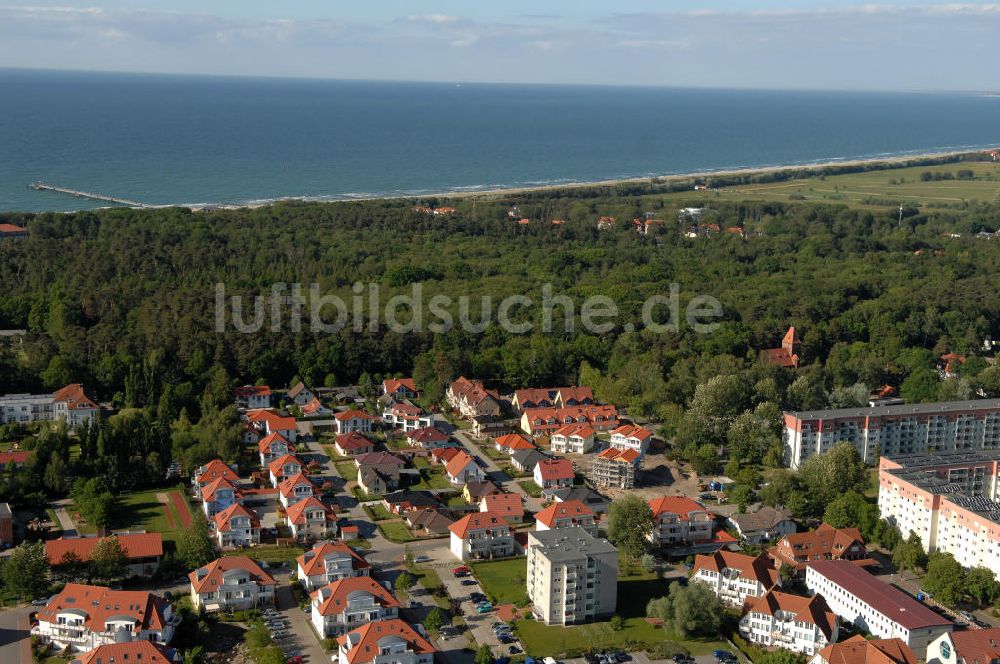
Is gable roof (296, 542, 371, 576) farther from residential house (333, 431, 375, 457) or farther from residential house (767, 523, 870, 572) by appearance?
residential house (767, 523, 870, 572)

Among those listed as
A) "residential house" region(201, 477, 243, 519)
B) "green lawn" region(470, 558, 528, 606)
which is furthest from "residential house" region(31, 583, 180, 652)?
"green lawn" region(470, 558, 528, 606)

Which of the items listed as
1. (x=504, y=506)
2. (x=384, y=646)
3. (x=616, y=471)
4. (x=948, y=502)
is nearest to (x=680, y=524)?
(x=616, y=471)

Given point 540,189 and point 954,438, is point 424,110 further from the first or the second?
point 954,438

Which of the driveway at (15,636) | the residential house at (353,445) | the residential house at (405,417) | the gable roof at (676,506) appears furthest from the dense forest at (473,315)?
the driveway at (15,636)

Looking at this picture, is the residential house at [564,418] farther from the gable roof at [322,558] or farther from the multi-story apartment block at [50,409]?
the multi-story apartment block at [50,409]

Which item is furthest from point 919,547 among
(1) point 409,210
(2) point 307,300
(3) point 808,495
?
(1) point 409,210

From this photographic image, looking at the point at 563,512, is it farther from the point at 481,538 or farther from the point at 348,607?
the point at 348,607

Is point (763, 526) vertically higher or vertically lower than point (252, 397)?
lower
